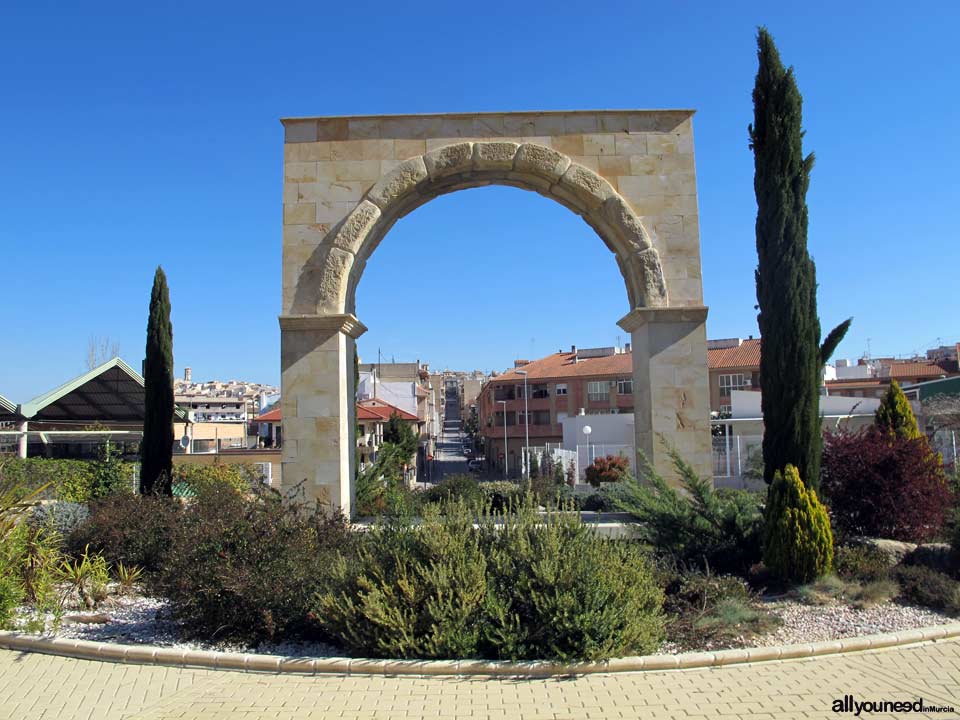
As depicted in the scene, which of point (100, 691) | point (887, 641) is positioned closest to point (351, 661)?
point (100, 691)

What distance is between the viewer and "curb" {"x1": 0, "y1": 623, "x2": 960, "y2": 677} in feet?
17.3

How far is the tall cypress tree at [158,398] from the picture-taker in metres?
12.3

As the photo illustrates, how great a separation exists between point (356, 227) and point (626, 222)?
360 cm

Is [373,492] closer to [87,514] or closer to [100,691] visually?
[87,514]

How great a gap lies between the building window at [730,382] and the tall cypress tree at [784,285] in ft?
116

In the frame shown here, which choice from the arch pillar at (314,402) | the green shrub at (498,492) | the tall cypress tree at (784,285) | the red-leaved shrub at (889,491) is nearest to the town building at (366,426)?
the green shrub at (498,492)

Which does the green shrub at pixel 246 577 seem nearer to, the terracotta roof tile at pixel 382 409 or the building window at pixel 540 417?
the terracotta roof tile at pixel 382 409

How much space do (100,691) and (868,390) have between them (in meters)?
44.9

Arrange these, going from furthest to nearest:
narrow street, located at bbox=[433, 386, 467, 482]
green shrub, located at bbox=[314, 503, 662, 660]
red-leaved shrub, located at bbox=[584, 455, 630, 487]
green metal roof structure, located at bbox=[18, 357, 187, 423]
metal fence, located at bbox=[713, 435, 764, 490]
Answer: narrow street, located at bbox=[433, 386, 467, 482], green metal roof structure, located at bbox=[18, 357, 187, 423], red-leaved shrub, located at bbox=[584, 455, 630, 487], metal fence, located at bbox=[713, 435, 764, 490], green shrub, located at bbox=[314, 503, 662, 660]

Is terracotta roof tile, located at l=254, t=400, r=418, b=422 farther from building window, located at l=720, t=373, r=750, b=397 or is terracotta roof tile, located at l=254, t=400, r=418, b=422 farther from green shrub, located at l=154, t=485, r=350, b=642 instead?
green shrub, located at l=154, t=485, r=350, b=642

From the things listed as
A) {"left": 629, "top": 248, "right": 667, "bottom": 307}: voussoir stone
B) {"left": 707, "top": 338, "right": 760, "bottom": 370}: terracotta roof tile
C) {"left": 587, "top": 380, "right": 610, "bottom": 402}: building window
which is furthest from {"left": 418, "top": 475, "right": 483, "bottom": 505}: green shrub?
{"left": 587, "top": 380, "right": 610, "bottom": 402}: building window

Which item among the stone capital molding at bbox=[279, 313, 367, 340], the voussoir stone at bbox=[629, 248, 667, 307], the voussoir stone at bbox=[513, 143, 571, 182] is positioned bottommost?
the stone capital molding at bbox=[279, 313, 367, 340]

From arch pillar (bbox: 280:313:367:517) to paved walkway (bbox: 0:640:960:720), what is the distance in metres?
4.32

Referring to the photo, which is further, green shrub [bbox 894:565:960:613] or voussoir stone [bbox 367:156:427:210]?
voussoir stone [bbox 367:156:427:210]
